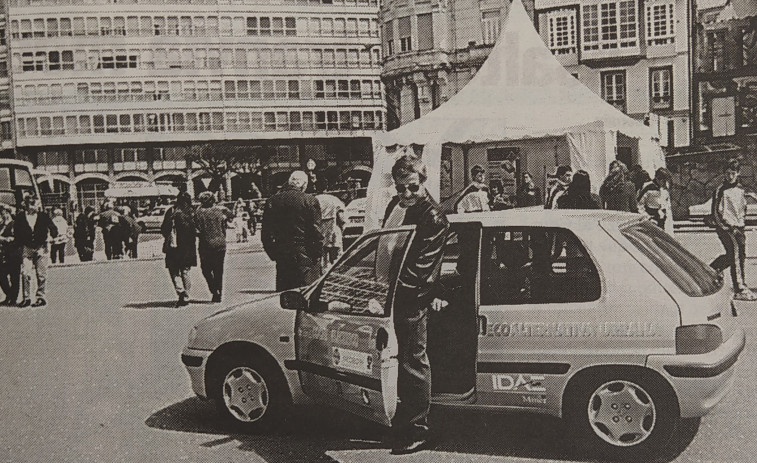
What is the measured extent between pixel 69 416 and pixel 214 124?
277 centimetres

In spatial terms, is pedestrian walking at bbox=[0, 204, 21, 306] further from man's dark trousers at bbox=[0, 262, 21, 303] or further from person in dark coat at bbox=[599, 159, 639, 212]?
person in dark coat at bbox=[599, 159, 639, 212]

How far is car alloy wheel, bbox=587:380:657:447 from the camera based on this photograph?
3.95 metres

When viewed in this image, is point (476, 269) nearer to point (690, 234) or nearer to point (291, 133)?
point (690, 234)

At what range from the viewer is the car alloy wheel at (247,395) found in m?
4.79

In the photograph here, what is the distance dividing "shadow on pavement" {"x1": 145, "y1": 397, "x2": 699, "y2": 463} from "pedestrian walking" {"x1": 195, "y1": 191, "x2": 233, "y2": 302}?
5.26 meters

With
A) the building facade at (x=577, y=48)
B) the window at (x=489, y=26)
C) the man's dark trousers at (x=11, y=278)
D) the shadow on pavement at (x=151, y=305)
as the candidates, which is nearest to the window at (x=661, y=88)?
the building facade at (x=577, y=48)

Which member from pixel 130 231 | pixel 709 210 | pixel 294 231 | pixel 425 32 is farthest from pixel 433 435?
pixel 130 231

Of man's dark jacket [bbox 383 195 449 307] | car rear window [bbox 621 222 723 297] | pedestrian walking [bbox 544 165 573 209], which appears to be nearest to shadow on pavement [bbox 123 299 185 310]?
pedestrian walking [bbox 544 165 573 209]

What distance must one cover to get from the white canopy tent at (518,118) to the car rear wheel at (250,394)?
2.48m

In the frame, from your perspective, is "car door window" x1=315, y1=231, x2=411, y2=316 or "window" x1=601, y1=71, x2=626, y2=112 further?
"window" x1=601, y1=71, x2=626, y2=112

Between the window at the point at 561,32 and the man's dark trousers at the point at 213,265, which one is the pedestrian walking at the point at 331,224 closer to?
the man's dark trousers at the point at 213,265

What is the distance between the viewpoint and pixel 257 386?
15.7 feet

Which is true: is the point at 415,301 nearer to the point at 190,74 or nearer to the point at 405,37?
the point at 405,37

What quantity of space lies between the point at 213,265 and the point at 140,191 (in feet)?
6.75
